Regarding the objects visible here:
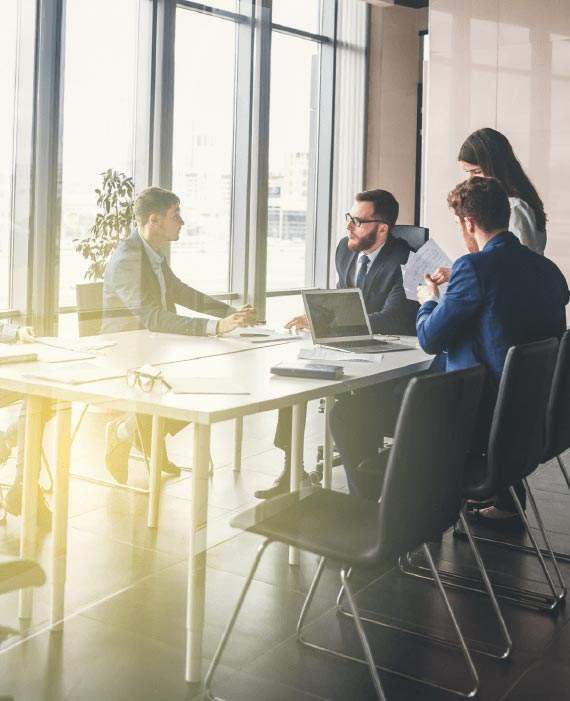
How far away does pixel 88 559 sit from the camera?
2.46m

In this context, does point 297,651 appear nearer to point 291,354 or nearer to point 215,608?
point 215,608

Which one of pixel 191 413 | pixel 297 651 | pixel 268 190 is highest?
pixel 268 190

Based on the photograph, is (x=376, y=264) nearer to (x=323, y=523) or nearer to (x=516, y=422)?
(x=516, y=422)

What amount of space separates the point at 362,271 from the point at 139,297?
1.32 metres

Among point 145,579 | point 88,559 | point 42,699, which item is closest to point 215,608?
point 145,579

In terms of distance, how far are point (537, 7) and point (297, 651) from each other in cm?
564

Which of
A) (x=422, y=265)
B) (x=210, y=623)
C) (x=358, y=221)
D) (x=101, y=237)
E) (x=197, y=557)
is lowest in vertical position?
(x=210, y=623)

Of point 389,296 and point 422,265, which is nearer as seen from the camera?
point 422,265

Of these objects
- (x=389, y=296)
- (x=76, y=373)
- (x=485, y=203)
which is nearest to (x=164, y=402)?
(x=76, y=373)

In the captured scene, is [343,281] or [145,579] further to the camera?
[343,281]

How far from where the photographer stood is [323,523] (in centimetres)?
244

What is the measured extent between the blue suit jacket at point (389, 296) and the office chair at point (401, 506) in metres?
1.78

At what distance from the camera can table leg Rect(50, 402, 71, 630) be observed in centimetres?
233

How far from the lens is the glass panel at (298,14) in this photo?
5699mm
